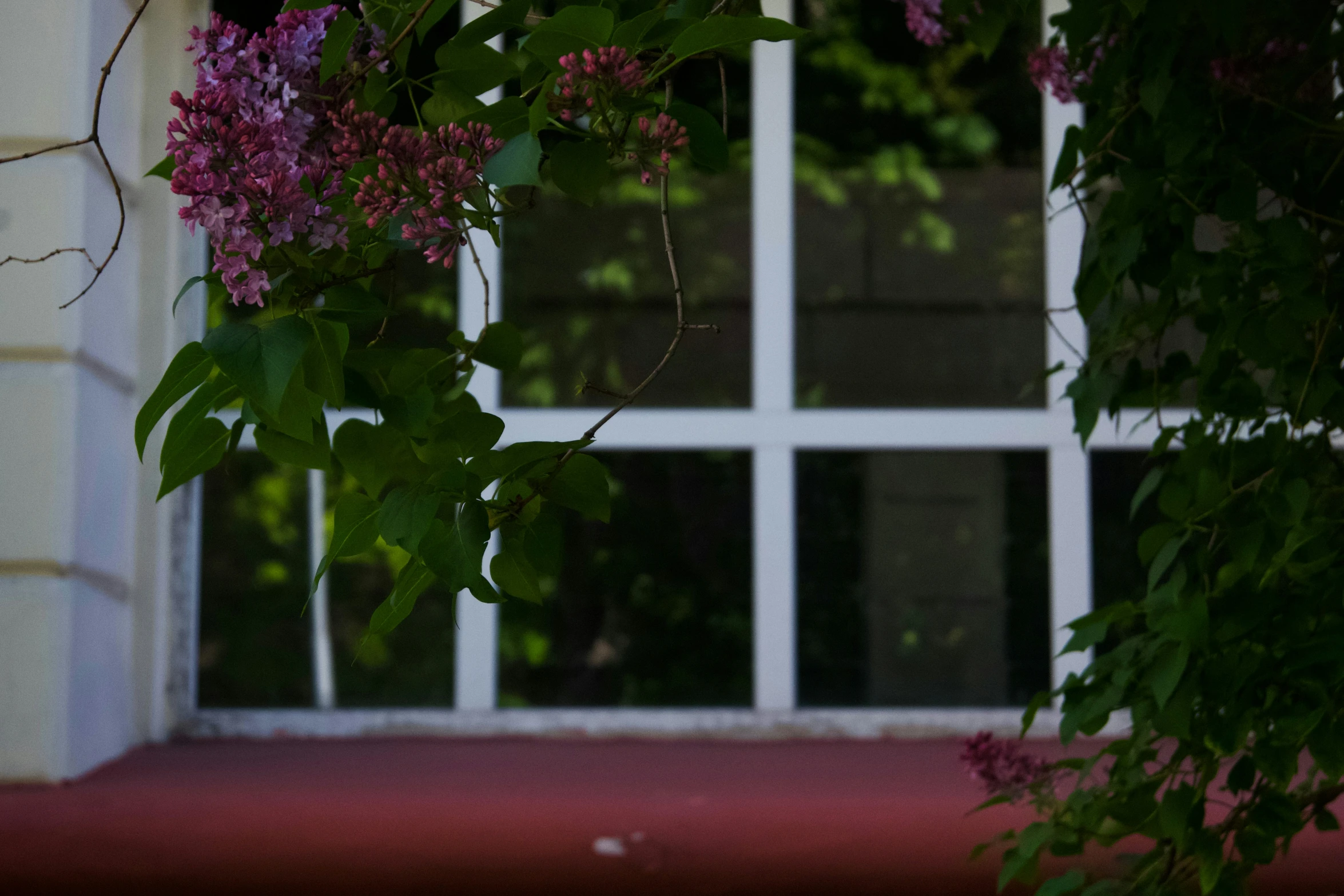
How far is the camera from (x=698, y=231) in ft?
8.88

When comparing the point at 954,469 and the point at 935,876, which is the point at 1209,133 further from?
the point at 954,469

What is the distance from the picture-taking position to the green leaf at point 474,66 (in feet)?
2.58

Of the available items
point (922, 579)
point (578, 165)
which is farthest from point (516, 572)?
point (922, 579)

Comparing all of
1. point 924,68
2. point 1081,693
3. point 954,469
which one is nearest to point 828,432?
point 954,469

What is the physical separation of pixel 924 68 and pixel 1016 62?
0.21 meters

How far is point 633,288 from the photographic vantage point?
267 cm

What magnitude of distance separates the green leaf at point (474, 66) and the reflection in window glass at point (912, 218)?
192 centimetres

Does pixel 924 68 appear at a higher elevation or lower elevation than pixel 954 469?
higher

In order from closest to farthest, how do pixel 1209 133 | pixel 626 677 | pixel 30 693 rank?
pixel 1209 133
pixel 30 693
pixel 626 677

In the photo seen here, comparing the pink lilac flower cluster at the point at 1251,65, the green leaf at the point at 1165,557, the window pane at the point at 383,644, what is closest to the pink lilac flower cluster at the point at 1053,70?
the pink lilac flower cluster at the point at 1251,65

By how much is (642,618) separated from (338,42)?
6.38 feet

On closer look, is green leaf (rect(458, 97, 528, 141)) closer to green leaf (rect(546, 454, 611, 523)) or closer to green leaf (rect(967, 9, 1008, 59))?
green leaf (rect(546, 454, 611, 523))

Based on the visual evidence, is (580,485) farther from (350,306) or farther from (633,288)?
(633,288)

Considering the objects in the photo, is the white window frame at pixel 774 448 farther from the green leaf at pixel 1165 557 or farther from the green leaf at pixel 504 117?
the green leaf at pixel 504 117
